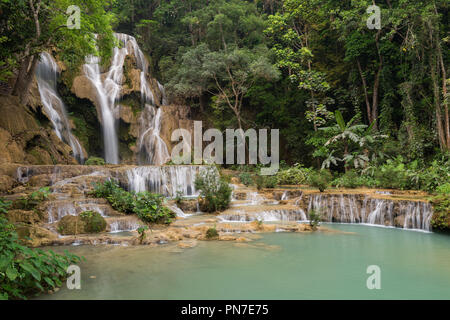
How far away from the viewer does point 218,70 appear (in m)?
19.5

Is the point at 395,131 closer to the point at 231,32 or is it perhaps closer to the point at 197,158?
the point at 197,158

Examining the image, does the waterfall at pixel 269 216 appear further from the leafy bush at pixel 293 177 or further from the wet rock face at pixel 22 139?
the wet rock face at pixel 22 139

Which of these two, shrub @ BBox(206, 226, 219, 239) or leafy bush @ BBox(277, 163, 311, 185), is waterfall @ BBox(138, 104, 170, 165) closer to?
leafy bush @ BBox(277, 163, 311, 185)

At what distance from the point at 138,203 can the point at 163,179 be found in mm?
5062

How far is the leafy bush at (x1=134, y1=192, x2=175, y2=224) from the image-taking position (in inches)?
338

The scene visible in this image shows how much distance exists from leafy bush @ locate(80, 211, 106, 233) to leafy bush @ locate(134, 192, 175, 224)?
3.47 ft

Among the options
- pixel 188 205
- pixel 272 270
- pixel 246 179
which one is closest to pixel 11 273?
pixel 272 270

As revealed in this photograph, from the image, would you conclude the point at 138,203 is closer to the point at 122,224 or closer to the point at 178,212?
the point at 122,224

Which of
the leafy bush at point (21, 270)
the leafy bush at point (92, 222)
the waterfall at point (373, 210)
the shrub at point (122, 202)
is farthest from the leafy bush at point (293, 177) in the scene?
the leafy bush at point (21, 270)

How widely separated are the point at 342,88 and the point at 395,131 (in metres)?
4.39

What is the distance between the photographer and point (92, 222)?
7781 millimetres

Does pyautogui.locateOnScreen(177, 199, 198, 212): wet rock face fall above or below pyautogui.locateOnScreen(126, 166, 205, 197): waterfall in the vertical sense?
below

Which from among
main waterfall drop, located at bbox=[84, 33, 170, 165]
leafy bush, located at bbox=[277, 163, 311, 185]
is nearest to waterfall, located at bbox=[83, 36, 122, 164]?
main waterfall drop, located at bbox=[84, 33, 170, 165]
